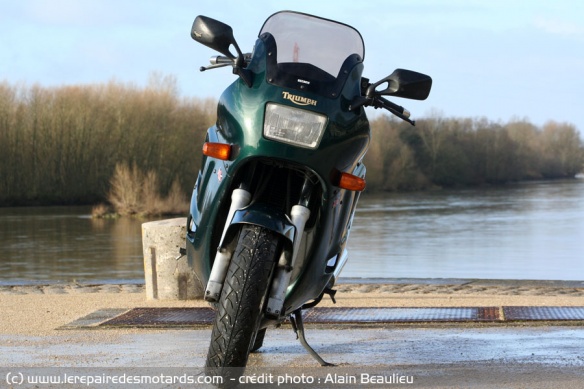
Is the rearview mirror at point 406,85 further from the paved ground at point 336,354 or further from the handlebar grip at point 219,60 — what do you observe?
the paved ground at point 336,354

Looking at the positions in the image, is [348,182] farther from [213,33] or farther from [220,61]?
[220,61]

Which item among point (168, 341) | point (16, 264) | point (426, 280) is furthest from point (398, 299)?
point (16, 264)

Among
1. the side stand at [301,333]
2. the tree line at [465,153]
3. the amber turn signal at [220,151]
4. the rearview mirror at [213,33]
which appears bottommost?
the tree line at [465,153]

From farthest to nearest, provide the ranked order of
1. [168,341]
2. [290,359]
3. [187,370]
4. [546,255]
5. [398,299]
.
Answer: [546,255] → [398,299] → [168,341] → [290,359] → [187,370]

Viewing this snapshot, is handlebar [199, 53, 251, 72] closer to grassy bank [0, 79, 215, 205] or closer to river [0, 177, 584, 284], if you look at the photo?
river [0, 177, 584, 284]

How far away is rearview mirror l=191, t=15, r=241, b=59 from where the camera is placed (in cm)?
462

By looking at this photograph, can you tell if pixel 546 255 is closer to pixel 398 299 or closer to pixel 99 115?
pixel 398 299

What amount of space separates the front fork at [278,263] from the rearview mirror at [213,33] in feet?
2.48

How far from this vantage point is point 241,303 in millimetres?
4164

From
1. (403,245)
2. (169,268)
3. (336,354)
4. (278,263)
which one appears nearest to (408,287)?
(169,268)

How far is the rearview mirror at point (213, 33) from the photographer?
182 inches

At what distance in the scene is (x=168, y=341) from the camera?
5902 mm

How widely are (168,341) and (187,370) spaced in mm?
1066

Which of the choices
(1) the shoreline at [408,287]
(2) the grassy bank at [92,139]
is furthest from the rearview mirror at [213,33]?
(2) the grassy bank at [92,139]
